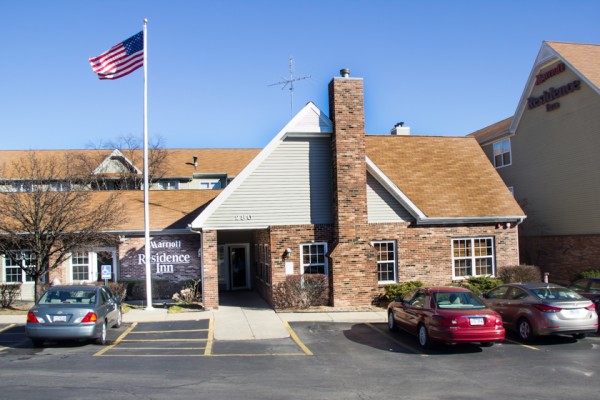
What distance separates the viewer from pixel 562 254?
1069 inches

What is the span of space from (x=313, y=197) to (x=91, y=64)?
30.9ft

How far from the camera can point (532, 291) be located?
14289 mm

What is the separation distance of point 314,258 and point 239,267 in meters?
7.62

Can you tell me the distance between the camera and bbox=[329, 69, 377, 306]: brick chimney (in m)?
19.5

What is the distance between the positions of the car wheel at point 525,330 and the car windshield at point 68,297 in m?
10.9

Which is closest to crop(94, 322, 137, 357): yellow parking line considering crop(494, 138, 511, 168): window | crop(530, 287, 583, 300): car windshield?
crop(530, 287, 583, 300): car windshield

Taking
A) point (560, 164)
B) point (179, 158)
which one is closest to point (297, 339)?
point (560, 164)

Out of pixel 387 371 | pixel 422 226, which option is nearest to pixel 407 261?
pixel 422 226

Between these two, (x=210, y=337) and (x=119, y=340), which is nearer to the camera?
(x=119, y=340)

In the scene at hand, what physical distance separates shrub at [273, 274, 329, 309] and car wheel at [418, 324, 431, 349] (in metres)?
6.33

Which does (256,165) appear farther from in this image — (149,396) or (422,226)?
(149,396)

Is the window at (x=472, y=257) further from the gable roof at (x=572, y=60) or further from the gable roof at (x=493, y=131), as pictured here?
the gable roof at (x=493, y=131)

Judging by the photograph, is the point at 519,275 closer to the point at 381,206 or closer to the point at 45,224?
the point at 381,206

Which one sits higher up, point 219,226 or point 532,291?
point 219,226
